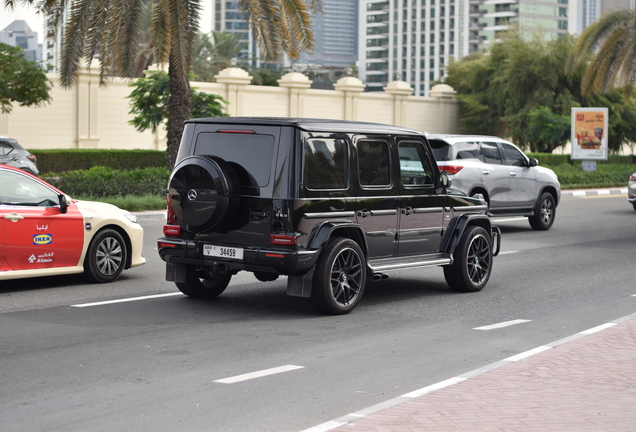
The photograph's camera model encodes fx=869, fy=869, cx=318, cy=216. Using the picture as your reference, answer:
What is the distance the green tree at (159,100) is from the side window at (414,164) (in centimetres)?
1925

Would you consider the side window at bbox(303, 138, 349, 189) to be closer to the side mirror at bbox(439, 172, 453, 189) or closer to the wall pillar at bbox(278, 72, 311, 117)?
the side mirror at bbox(439, 172, 453, 189)

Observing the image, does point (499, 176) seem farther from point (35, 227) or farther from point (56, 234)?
point (35, 227)

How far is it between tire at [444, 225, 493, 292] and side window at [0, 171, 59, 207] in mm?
4773

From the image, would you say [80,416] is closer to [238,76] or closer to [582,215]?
[582,215]

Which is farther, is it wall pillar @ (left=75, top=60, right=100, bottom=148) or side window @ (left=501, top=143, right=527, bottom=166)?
wall pillar @ (left=75, top=60, right=100, bottom=148)

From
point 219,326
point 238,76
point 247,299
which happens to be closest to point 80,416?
point 219,326

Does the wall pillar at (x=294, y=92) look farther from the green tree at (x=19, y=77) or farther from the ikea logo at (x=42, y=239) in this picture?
the ikea logo at (x=42, y=239)

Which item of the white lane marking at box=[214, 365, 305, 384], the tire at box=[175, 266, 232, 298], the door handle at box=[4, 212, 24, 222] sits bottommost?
the white lane marking at box=[214, 365, 305, 384]

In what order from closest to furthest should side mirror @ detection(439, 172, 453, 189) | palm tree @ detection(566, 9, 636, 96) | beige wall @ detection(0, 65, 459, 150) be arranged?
1. side mirror @ detection(439, 172, 453, 189)
2. palm tree @ detection(566, 9, 636, 96)
3. beige wall @ detection(0, 65, 459, 150)

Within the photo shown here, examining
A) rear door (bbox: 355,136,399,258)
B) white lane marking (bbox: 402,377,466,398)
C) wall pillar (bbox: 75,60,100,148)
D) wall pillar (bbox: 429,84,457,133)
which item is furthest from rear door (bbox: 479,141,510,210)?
wall pillar (bbox: 429,84,457,133)

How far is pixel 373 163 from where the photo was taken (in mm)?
9336

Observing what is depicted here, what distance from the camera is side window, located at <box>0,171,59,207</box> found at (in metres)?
9.73

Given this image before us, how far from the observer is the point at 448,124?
52219 mm

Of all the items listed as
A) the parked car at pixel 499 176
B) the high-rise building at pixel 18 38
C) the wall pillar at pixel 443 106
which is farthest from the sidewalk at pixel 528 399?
the wall pillar at pixel 443 106
